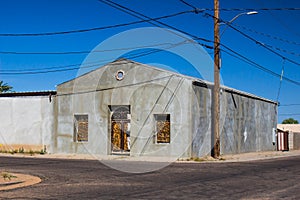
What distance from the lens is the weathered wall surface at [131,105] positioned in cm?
2855

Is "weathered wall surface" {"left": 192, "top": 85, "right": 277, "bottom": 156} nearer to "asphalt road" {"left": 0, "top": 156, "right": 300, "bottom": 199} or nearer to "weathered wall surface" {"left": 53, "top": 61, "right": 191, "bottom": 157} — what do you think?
"weathered wall surface" {"left": 53, "top": 61, "right": 191, "bottom": 157}

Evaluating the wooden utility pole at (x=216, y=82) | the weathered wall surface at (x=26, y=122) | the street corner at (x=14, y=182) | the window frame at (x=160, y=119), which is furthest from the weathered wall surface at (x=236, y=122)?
the street corner at (x=14, y=182)

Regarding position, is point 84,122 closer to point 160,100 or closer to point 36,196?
point 160,100

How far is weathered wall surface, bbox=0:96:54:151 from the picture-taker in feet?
107

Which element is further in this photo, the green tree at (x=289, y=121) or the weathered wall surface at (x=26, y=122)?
the green tree at (x=289, y=121)

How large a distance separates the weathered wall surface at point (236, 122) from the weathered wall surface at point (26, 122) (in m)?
10.7

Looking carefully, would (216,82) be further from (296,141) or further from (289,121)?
(289,121)

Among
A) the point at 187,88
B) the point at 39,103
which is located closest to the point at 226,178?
the point at 187,88

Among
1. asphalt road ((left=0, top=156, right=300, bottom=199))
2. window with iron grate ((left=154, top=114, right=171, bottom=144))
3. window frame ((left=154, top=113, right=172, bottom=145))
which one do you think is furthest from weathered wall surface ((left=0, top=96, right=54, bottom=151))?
asphalt road ((left=0, top=156, right=300, bottom=199))

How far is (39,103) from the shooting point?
32.8 m

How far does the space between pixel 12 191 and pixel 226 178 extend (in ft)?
23.1

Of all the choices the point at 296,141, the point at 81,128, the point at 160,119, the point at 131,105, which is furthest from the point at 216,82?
the point at 296,141

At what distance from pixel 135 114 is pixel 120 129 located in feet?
6.25

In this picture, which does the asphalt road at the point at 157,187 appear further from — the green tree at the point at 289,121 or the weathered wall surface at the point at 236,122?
the green tree at the point at 289,121
